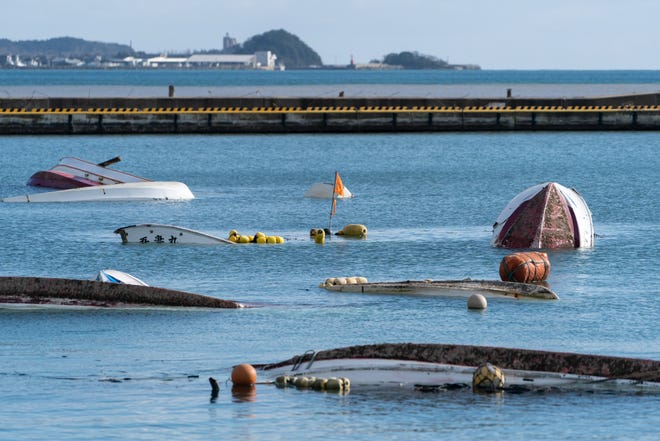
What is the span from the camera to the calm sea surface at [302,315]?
98.8ft

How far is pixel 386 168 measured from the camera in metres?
112

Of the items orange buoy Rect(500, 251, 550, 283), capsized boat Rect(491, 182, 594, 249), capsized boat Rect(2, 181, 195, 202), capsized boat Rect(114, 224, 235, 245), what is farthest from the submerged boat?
capsized boat Rect(2, 181, 195, 202)

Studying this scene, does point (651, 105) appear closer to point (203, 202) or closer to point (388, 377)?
point (203, 202)

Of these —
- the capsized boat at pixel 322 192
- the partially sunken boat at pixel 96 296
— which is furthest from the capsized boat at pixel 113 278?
the capsized boat at pixel 322 192

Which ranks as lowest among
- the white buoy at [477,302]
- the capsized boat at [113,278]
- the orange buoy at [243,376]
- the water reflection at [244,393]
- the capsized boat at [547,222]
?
the water reflection at [244,393]

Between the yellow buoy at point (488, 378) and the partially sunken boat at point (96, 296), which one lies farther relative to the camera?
the partially sunken boat at point (96, 296)

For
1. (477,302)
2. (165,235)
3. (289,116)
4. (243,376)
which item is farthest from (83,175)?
(289,116)

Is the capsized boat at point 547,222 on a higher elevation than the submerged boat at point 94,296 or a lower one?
higher

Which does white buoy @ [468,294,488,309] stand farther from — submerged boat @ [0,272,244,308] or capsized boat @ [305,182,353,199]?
capsized boat @ [305,182,353,199]

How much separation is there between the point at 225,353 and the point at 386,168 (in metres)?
76.5

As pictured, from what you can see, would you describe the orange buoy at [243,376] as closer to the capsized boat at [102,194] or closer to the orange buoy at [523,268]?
the orange buoy at [523,268]

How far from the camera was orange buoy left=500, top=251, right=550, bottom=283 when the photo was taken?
48562mm

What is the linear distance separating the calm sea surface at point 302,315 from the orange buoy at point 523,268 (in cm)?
92

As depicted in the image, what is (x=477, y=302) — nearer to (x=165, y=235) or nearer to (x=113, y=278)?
(x=113, y=278)
